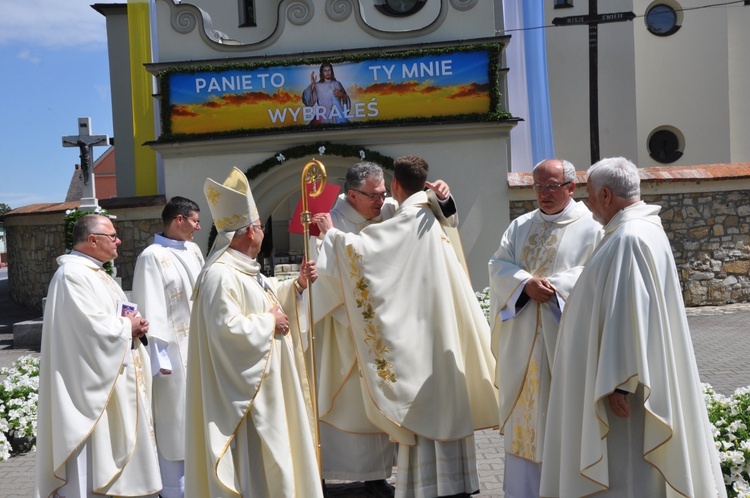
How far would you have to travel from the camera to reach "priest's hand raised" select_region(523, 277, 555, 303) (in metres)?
4.63

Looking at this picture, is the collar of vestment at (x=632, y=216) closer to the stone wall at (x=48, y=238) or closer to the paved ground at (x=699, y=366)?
the paved ground at (x=699, y=366)

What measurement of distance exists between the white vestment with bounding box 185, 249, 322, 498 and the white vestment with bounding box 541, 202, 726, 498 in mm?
1343

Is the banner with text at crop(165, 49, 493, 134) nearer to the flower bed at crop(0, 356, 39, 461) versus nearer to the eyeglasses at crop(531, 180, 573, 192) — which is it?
the flower bed at crop(0, 356, 39, 461)

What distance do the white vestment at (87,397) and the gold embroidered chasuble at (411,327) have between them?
1.31m

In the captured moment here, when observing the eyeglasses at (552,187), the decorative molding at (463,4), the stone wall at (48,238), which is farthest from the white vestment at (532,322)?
the stone wall at (48,238)

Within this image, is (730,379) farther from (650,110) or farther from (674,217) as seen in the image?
(650,110)

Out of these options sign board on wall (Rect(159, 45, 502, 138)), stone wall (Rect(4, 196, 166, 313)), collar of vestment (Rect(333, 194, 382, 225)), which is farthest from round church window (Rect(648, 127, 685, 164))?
collar of vestment (Rect(333, 194, 382, 225))

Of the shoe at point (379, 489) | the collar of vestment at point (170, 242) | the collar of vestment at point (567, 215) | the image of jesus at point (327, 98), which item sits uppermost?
the image of jesus at point (327, 98)

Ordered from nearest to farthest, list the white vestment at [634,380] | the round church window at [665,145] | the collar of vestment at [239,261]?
the white vestment at [634,380]
the collar of vestment at [239,261]
the round church window at [665,145]

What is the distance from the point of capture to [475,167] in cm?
1520

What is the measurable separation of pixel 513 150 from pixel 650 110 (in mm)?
7076

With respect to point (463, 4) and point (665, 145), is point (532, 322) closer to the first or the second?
point (463, 4)

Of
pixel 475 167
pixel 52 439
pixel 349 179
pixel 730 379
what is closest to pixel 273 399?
pixel 52 439

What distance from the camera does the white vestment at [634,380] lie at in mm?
3736
